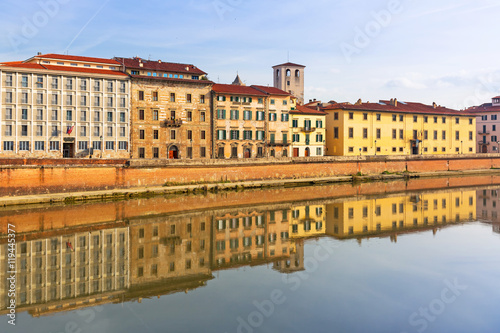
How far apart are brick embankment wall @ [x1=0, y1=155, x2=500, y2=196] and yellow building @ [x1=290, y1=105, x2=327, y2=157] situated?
4.79 metres

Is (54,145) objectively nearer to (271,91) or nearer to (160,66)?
(160,66)

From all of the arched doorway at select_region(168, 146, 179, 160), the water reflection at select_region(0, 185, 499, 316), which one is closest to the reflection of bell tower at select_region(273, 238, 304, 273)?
the water reflection at select_region(0, 185, 499, 316)

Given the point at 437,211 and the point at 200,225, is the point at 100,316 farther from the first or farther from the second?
the point at 437,211

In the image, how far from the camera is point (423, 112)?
65562 mm

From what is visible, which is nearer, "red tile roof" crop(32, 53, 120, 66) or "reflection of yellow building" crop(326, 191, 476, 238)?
"reflection of yellow building" crop(326, 191, 476, 238)

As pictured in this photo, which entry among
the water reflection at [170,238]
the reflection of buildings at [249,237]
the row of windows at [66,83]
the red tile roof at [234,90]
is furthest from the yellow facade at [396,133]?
the row of windows at [66,83]

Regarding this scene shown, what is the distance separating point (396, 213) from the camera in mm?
34250

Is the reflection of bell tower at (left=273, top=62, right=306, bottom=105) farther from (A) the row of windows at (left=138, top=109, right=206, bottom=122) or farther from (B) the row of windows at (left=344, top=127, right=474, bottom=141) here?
(A) the row of windows at (left=138, top=109, right=206, bottom=122)

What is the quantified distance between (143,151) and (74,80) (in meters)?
9.95

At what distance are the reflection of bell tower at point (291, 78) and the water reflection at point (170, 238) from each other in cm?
3873

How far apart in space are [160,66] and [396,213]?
3066 cm

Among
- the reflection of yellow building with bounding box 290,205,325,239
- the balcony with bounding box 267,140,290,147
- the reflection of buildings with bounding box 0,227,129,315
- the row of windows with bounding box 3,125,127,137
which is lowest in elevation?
the reflection of buildings with bounding box 0,227,129,315

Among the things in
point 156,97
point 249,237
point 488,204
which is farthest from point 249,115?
point 249,237

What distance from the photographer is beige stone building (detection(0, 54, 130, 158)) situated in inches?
1622
